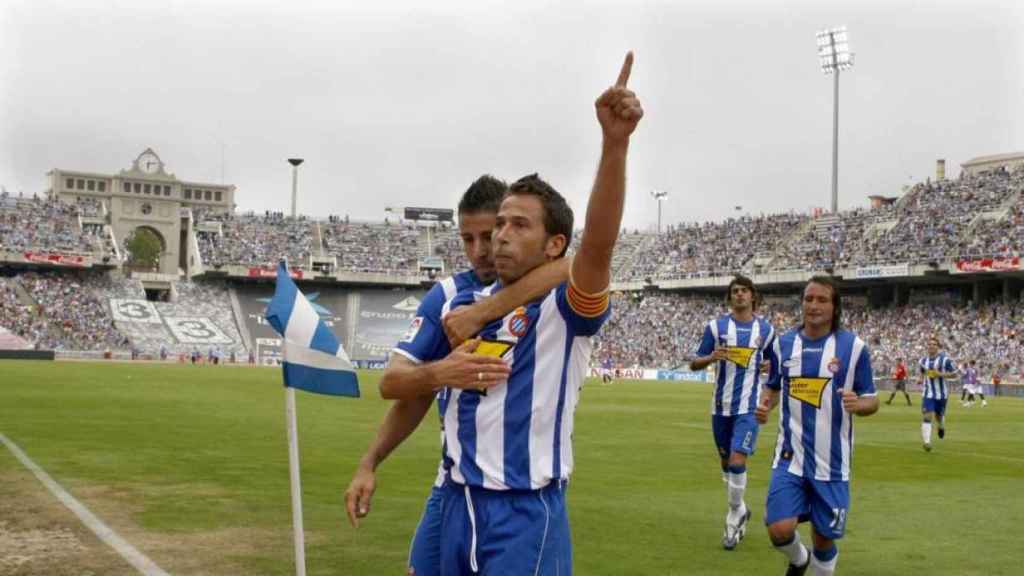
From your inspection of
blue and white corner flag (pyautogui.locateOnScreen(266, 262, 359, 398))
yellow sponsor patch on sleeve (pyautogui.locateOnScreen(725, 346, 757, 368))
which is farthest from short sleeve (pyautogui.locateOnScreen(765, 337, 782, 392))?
blue and white corner flag (pyautogui.locateOnScreen(266, 262, 359, 398))

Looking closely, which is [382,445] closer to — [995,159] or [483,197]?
[483,197]

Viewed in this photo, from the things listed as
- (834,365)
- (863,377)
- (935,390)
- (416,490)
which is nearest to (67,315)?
(935,390)

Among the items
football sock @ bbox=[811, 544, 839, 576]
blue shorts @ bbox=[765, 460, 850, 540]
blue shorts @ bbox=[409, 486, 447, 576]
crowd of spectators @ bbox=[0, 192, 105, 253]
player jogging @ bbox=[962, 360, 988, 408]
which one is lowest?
player jogging @ bbox=[962, 360, 988, 408]

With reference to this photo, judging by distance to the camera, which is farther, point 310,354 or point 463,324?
point 310,354

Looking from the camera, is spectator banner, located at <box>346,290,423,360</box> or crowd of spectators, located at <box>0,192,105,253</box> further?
spectator banner, located at <box>346,290,423,360</box>

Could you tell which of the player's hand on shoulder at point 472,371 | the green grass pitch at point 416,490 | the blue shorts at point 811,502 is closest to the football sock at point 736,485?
the green grass pitch at point 416,490

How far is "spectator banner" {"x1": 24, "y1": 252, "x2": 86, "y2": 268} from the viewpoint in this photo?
7638 centimetres

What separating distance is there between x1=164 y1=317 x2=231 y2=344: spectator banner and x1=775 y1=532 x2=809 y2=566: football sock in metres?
74.0

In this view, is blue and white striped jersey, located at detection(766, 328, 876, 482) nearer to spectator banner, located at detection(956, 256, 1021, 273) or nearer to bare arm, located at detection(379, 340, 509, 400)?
bare arm, located at detection(379, 340, 509, 400)

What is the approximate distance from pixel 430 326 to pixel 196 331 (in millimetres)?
79549

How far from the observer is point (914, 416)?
33.5 m

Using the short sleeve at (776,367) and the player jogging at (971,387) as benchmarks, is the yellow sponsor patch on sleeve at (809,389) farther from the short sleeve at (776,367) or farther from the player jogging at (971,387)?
the player jogging at (971,387)

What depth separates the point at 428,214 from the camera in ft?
344

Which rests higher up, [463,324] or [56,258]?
[56,258]
